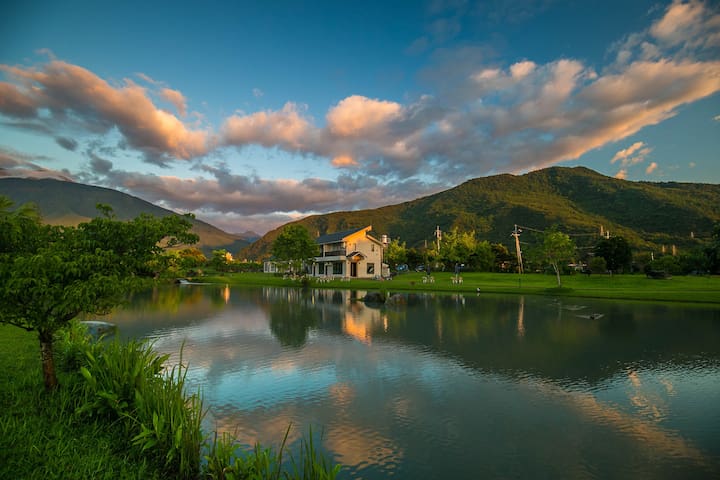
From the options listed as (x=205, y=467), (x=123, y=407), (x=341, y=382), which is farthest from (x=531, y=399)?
(x=123, y=407)

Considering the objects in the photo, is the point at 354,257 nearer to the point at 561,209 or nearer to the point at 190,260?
the point at 190,260

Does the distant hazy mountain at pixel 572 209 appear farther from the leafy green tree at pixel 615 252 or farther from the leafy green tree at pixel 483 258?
the leafy green tree at pixel 615 252

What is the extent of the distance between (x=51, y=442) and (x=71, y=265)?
280cm

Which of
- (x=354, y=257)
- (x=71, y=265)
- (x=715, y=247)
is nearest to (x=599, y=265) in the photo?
(x=715, y=247)

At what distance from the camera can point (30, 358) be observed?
9.95 m

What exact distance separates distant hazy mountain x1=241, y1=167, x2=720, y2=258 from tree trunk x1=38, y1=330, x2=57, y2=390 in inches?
2921

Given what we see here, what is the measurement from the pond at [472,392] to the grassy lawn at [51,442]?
2214mm

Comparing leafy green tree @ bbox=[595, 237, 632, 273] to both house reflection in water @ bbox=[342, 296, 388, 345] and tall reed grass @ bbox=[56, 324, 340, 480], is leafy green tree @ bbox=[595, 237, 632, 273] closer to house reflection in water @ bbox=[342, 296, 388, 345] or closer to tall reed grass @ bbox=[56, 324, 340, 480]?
house reflection in water @ bbox=[342, 296, 388, 345]

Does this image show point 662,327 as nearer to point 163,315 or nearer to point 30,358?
point 30,358

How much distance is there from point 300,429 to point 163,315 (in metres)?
20.2

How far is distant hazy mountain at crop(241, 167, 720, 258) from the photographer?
330 ft

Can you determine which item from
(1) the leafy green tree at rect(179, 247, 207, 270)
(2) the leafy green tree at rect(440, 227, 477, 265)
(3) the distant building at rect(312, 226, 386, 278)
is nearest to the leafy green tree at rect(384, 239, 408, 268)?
(2) the leafy green tree at rect(440, 227, 477, 265)

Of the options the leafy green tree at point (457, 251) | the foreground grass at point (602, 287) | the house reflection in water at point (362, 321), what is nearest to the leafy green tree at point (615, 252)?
the foreground grass at point (602, 287)

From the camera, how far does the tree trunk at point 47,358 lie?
726cm
